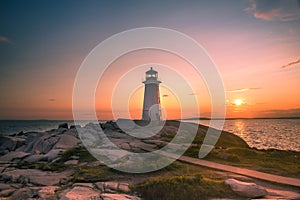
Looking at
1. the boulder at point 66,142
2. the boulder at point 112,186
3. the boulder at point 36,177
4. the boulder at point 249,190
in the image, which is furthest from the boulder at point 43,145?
the boulder at point 249,190

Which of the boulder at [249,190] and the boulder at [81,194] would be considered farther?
the boulder at [249,190]

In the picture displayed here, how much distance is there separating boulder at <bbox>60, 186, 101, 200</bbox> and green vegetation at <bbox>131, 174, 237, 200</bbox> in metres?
1.44

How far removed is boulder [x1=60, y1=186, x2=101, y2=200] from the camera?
7330mm

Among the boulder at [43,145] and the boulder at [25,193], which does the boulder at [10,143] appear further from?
the boulder at [25,193]

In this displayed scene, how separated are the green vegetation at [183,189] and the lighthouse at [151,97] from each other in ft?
94.2

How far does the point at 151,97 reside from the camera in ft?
123

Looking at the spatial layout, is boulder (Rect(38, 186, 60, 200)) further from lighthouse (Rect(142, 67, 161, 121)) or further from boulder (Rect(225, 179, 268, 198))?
lighthouse (Rect(142, 67, 161, 121))

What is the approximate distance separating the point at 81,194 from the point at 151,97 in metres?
30.1

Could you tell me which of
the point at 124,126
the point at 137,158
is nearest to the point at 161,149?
the point at 137,158

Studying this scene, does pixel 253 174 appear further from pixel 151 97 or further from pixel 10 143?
pixel 151 97

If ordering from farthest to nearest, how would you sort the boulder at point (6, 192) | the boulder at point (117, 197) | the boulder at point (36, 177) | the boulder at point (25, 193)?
the boulder at point (36, 177) < the boulder at point (6, 192) < the boulder at point (25, 193) < the boulder at point (117, 197)

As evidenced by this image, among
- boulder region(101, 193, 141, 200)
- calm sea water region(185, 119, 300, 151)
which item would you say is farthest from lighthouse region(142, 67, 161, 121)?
boulder region(101, 193, 141, 200)

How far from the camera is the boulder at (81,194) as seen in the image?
24.0ft

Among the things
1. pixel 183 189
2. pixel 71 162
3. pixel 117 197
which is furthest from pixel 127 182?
pixel 71 162
